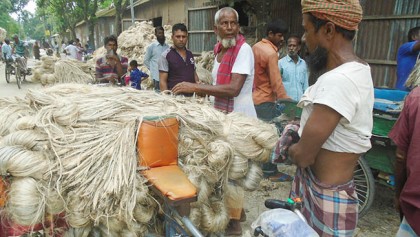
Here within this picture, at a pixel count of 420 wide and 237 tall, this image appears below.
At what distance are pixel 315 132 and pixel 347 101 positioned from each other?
175 millimetres

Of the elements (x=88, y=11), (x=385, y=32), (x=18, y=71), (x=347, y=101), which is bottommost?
(x=18, y=71)

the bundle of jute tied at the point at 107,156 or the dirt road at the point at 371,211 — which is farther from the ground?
the bundle of jute tied at the point at 107,156

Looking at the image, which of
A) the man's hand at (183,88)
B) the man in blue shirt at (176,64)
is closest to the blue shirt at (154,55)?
the man in blue shirt at (176,64)

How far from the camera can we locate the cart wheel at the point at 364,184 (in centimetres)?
300

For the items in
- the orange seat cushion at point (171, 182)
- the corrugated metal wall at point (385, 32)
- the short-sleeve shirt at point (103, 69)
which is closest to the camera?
the orange seat cushion at point (171, 182)

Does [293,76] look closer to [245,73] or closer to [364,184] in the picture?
[364,184]

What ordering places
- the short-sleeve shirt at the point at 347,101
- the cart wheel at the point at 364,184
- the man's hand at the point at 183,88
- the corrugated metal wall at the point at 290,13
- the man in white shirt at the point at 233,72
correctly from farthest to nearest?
the corrugated metal wall at the point at 290,13
the cart wheel at the point at 364,184
the man in white shirt at the point at 233,72
the man's hand at the point at 183,88
the short-sleeve shirt at the point at 347,101

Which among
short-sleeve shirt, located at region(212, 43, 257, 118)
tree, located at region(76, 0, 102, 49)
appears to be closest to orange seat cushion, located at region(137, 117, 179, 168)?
short-sleeve shirt, located at region(212, 43, 257, 118)

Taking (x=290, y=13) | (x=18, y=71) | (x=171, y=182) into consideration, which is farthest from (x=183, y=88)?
(x=18, y=71)

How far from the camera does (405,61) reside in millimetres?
4012

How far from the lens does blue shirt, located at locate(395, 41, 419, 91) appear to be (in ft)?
12.9

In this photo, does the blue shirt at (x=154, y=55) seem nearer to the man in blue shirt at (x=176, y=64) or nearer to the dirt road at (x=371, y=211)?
the man in blue shirt at (x=176, y=64)

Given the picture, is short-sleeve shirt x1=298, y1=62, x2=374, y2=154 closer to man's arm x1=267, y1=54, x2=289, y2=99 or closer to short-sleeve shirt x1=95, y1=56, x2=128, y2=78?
man's arm x1=267, y1=54, x2=289, y2=99

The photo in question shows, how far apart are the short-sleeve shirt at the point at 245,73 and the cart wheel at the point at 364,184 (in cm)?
118
